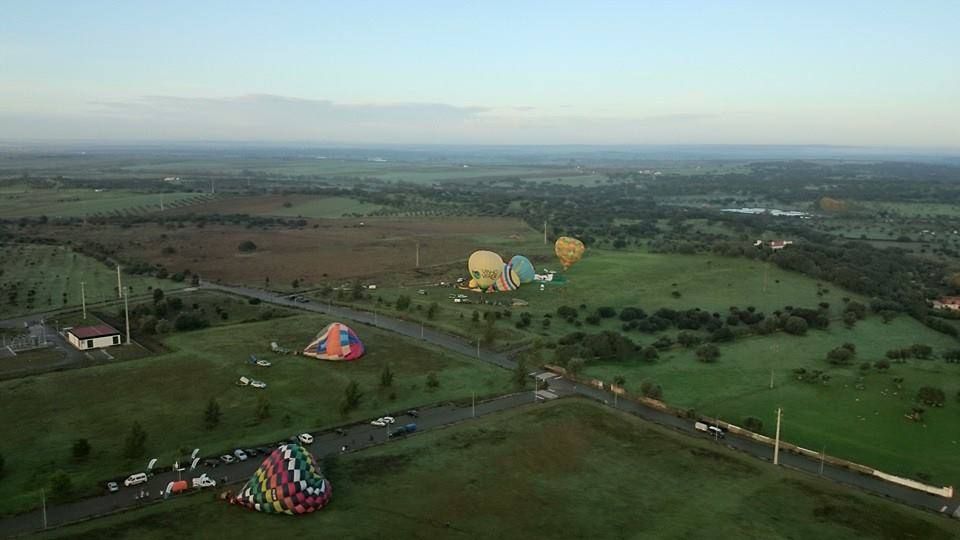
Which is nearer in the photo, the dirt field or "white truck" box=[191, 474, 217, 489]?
"white truck" box=[191, 474, 217, 489]

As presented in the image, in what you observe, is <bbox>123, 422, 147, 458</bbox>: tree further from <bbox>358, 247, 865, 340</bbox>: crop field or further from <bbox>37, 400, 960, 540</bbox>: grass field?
<bbox>358, 247, 865, 340</bbox>: crop field

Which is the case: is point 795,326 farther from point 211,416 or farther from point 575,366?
point 211,416

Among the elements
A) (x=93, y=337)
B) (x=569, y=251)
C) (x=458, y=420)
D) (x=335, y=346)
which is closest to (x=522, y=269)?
(x=569, y=251)

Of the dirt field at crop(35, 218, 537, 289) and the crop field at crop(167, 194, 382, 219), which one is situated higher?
the crop field at crop(167, 194, 382, 219)

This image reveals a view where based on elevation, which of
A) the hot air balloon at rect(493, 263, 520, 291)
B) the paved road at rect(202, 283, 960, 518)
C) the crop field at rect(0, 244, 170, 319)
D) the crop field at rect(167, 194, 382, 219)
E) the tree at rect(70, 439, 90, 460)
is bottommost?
the paved road at rect(202, 283, 960, 518)

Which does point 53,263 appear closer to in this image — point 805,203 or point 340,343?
point 340,343

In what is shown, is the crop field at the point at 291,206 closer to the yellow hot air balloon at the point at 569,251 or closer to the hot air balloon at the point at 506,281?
the yellow hot air balloon at the point at 569,251

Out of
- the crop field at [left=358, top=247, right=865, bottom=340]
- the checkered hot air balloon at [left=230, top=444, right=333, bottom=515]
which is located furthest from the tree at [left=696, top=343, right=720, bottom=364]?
the checkered hot air balloon at [left=230, top=444, right=333, bottom=515]
